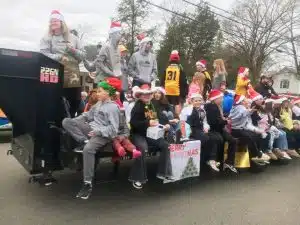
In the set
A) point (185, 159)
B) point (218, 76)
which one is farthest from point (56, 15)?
point (218, 76)

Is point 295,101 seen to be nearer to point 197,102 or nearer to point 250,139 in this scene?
point 250,139

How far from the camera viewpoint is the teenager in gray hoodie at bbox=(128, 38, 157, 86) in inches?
306

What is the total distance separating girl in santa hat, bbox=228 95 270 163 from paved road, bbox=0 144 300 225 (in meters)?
0.70

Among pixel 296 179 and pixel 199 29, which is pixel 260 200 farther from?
pixel 199 29

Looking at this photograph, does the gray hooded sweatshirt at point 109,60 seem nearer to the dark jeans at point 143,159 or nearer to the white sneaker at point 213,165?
the dark jeans at point 143,159

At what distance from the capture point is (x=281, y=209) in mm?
5266

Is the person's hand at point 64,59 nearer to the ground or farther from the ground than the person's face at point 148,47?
nearer to the ground

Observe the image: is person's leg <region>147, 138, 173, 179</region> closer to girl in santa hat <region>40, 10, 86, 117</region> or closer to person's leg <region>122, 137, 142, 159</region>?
person's leg <region>122, 137, 142, 159</region>

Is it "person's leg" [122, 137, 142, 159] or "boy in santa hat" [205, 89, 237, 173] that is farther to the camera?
"boy in santa hat" [205, 89, 237, 173]

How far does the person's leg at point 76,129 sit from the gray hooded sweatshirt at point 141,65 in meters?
2.89

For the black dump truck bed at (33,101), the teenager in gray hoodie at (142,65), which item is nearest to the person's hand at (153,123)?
the black dump truck bed at (33,101)

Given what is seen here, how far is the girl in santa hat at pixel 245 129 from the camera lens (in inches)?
277

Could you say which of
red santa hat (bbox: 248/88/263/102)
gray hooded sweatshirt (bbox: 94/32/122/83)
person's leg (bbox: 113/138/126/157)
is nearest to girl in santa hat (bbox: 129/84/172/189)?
person's leg (bbox: 113/138/126/157)

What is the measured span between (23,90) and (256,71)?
3893cm
